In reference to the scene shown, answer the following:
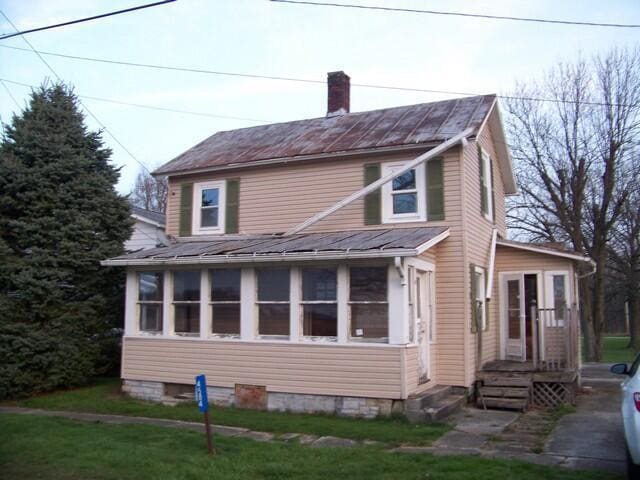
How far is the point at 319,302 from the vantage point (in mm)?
11914

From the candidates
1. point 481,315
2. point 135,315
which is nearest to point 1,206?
point 135,315

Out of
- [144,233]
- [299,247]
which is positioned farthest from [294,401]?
[144,233]

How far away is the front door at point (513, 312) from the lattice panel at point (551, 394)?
7.50ft

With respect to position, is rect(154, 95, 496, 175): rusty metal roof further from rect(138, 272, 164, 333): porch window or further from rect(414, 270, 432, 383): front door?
rect(138, 272, 164, 333): porch window

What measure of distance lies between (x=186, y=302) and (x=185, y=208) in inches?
128

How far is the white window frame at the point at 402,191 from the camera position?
13.1 metres

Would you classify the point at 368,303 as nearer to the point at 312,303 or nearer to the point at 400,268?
the point at 400,268

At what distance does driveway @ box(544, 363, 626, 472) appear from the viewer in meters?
7.86

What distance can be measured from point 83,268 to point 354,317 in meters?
6.87

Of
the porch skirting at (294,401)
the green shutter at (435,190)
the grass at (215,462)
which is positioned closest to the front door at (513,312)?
the green shutter at (435,190)

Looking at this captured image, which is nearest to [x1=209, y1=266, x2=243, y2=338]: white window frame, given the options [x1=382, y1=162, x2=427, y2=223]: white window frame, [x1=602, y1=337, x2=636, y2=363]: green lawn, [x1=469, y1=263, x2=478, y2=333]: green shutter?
[x1=382, y1=162, x2=427, y2=223]: white window frame

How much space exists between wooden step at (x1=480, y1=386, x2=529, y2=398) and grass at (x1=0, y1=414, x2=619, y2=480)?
15.6 feet

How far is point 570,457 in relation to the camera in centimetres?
801

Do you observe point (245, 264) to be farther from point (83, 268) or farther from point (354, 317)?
point (83, 268)
